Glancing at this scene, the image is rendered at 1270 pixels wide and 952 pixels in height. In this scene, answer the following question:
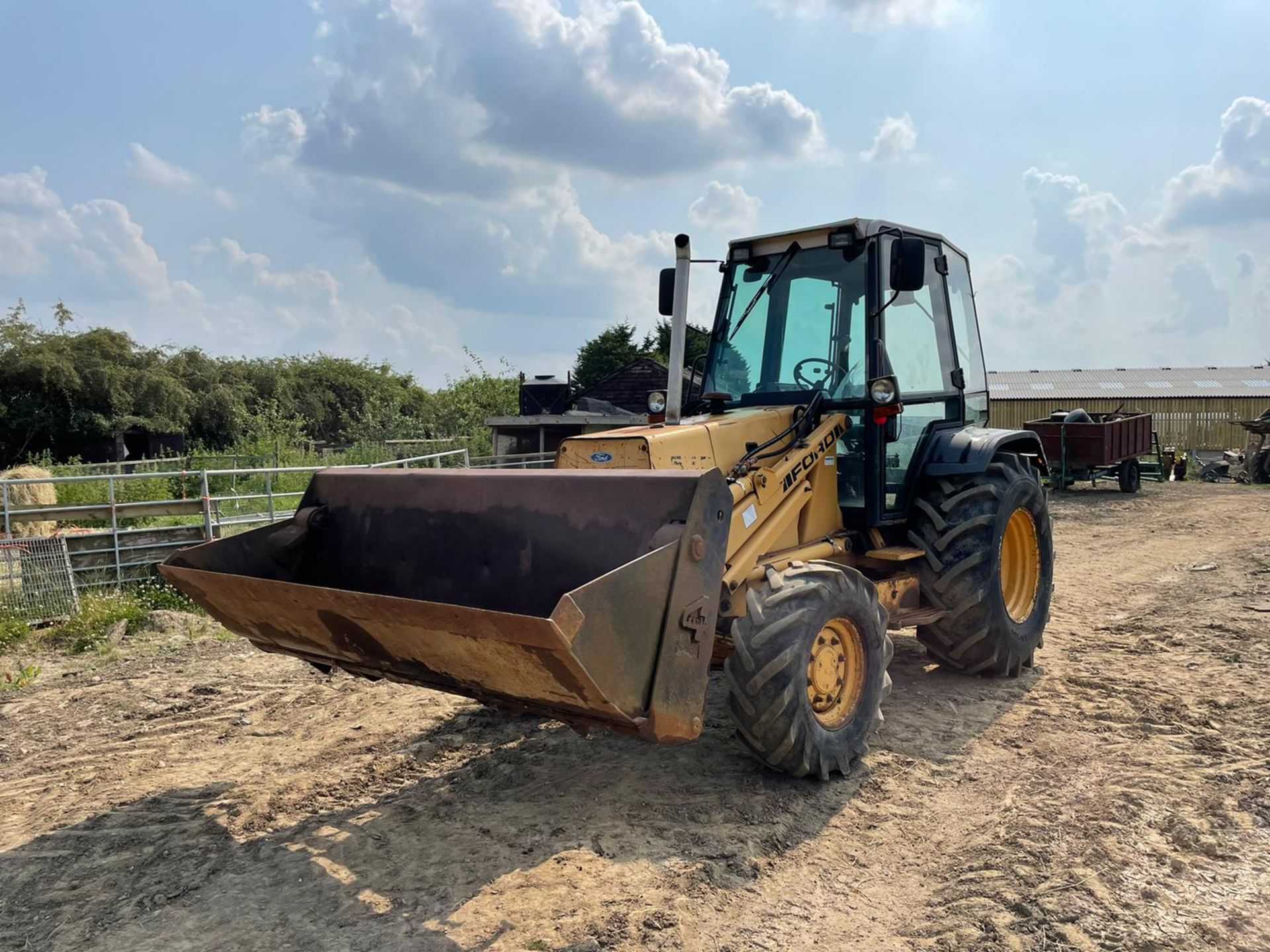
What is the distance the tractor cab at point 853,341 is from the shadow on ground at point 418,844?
1556mm

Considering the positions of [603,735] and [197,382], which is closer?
[603,735]

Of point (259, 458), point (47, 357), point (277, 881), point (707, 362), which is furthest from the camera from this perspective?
point (47, 357)

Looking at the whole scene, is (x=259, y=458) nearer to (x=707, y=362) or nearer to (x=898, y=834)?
(x=707, y=362)

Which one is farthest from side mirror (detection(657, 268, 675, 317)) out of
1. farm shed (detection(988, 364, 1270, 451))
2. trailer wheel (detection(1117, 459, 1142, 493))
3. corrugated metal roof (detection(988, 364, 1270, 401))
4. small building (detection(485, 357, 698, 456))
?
corrugated metal roof (detection(988, 364, 1270, 401))

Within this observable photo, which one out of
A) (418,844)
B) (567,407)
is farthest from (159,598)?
(567,407)

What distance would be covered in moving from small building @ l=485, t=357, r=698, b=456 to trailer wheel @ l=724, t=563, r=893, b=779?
1982 cm

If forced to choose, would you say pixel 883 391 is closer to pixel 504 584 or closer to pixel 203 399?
pixel 504 584

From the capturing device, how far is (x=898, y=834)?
389 cm

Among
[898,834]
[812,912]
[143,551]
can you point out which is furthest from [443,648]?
[143,551]

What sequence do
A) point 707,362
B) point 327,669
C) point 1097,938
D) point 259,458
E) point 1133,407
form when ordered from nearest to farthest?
point 1097,938 < point 327,669 < point 707,362 < point 259,458 < point 1133,407

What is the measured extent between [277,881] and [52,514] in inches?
275

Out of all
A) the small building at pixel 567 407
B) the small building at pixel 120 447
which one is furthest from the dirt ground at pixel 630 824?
the small building at pixel 120 447

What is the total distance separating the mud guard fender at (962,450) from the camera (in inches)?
219

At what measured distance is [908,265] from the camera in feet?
15.9
